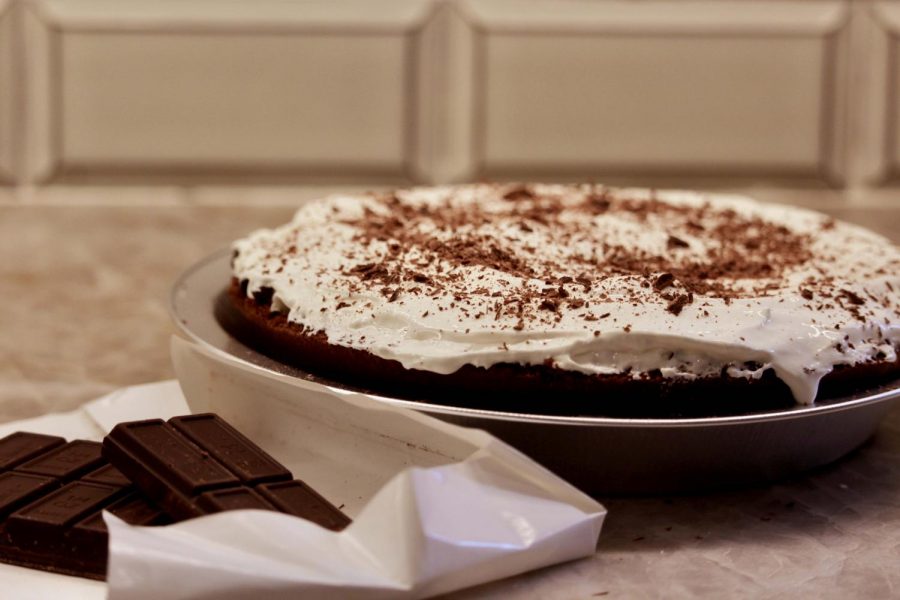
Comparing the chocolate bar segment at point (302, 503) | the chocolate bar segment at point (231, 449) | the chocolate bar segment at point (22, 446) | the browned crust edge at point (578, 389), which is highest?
the browned crust edge at point (578, 389)

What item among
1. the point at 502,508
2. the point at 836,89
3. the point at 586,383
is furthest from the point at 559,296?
the point at 836,89

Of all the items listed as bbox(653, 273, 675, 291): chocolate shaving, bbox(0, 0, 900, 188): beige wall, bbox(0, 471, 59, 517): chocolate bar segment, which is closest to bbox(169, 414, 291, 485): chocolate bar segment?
bbox(0, 471, 59, 517): chocolate bar segment

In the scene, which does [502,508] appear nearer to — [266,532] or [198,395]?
[266,532]

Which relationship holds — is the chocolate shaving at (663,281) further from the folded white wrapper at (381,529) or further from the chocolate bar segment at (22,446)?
the chocolate bar segment at (22,446)

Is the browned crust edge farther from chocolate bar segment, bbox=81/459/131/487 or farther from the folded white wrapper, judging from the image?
chocolate bar segment, bbox=81/459/131/487

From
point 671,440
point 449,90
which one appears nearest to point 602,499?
point 671,440

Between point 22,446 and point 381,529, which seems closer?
point 381,529

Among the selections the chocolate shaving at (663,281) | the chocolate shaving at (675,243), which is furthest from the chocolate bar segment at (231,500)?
the chocolate shaving at (675,243)

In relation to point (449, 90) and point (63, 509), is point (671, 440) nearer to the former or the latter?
point (63, 509)
